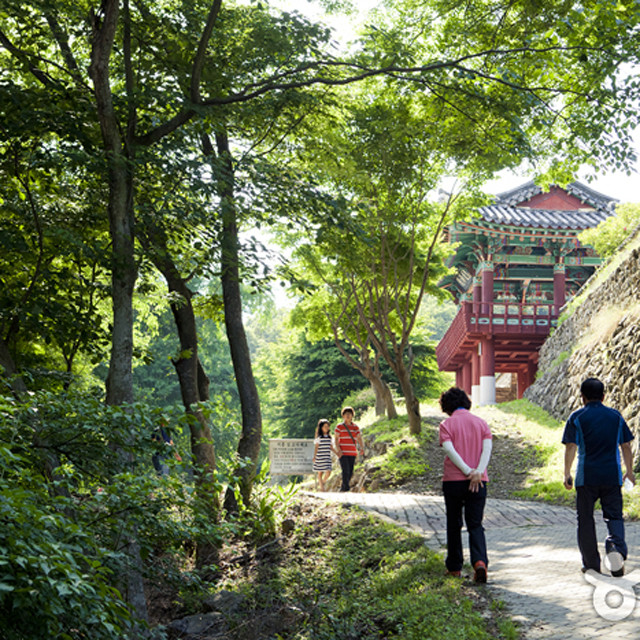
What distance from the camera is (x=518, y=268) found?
95.3 ft

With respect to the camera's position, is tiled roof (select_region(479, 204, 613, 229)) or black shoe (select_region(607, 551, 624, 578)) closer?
black shoe (select_region(607, 551, 624, 578))

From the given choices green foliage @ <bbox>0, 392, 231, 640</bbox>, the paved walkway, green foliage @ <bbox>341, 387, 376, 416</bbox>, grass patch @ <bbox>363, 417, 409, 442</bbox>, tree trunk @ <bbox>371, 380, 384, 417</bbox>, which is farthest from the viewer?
green foliage @ <bbox>341, 387, 376, 416</bbox>

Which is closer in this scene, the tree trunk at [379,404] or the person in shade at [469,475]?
the person in shade at [469,475]

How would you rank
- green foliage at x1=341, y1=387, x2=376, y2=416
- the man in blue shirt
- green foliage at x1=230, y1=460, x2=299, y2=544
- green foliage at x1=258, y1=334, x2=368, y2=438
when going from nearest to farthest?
the man in blue shirt < green foliage at x1=230, y1=460, x2=299, y2=544 < green foliage at x1=341, y1=387, x2=376, y2=416 < green foliage at x1=258, y1=334, x2=368, y2=438

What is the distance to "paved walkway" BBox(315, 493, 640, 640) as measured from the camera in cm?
498

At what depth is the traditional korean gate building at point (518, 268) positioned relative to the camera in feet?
88.6

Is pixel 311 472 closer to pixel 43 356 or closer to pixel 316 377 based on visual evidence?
pixel 43 356

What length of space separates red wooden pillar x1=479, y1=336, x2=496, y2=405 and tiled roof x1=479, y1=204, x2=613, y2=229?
440 cm

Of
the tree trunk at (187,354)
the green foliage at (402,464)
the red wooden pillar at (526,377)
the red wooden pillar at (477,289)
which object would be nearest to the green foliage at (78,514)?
the tree trunk at (187,354)

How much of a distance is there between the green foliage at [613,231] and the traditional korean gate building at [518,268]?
2060 millimetres

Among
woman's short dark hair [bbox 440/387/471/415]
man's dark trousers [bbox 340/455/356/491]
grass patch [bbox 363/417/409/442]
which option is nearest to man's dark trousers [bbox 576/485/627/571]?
woman's short dark hair [bbox 440/387/471/415]

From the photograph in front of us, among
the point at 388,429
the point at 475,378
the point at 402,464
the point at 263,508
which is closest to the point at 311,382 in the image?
the point at 475,378

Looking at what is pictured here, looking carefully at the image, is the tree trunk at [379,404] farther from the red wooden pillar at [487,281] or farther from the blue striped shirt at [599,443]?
the blue striped shirt at [599,443]

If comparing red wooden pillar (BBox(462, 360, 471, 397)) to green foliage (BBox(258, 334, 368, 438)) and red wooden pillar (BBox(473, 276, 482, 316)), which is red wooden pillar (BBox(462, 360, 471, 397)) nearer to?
green foliage (BBox(258, 334, 368, 438))
